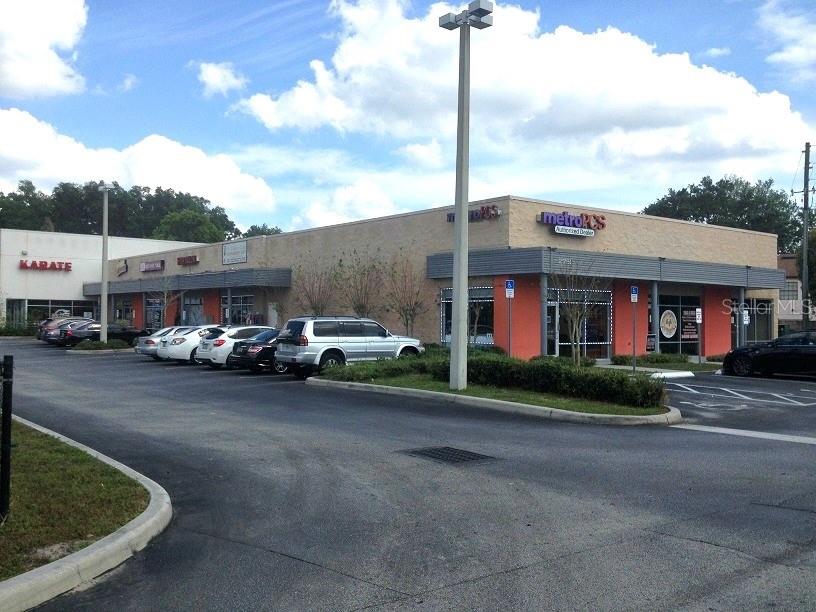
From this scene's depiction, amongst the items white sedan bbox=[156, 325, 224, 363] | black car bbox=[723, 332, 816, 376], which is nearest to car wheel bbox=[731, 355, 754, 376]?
black car bbox=[723, 332, 816, 376]

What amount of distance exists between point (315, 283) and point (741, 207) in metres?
52.1

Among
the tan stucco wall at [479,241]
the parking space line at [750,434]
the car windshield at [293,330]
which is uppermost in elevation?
the tan stucco wall at [479,241]

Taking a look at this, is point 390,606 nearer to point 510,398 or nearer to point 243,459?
point 243,459

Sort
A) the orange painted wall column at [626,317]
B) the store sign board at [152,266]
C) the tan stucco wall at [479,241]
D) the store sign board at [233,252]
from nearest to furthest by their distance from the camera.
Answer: the tan stucco wall at [479,241] < the orange painted wall column at [626,317] < the store sign board at [233,252] < the store sign board at [152,266]

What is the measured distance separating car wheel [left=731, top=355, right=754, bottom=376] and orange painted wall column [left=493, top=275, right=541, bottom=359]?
270 inches

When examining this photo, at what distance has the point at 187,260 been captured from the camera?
47844mm

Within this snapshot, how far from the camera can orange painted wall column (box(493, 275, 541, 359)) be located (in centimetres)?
2730

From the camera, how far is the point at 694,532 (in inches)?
268

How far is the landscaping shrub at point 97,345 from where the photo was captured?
3584 cm

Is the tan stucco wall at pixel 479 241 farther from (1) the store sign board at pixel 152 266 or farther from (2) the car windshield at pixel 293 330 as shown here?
(1) the store sign board at pixel 152 266

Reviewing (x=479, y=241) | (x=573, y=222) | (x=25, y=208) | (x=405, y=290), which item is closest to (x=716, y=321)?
(x=573, y=222)

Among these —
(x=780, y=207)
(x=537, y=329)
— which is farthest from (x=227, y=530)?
(x=780, y=207)

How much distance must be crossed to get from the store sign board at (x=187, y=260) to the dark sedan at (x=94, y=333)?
7.52 m

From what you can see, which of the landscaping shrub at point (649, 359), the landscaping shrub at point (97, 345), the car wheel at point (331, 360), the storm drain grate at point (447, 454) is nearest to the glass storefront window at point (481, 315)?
the landscaping shrub at point (649, 359)
